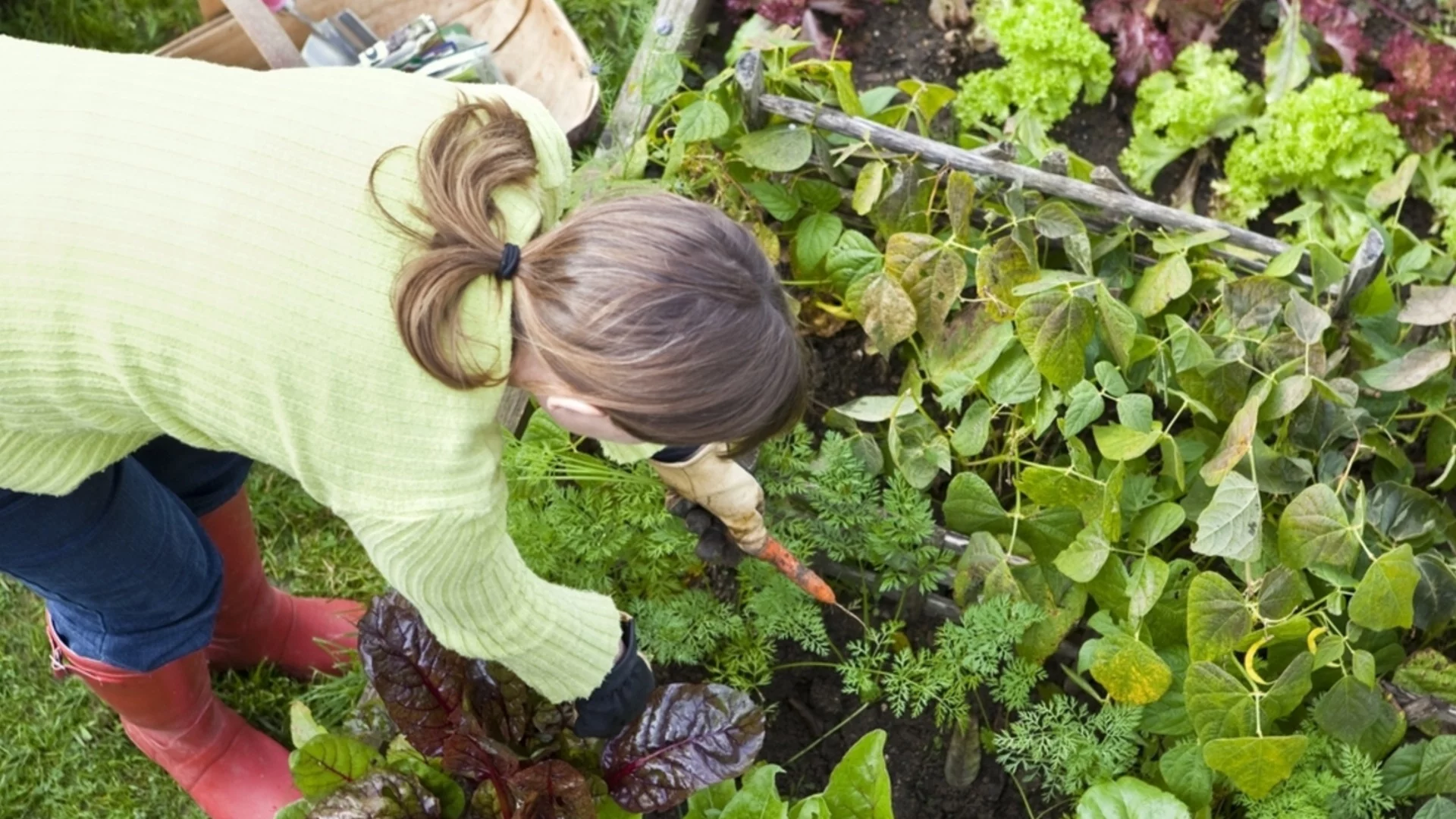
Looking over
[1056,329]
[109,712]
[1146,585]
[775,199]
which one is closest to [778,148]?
[775,199]

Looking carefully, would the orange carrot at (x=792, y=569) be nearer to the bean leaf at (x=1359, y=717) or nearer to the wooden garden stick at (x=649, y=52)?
the bean leaf at (x=1359, y=717)

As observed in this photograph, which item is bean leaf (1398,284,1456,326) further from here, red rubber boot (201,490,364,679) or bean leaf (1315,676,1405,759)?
red rubber boot (201,490,364,679)

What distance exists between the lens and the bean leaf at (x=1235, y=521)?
1768 millimetres

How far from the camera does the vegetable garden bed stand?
1.78 meters

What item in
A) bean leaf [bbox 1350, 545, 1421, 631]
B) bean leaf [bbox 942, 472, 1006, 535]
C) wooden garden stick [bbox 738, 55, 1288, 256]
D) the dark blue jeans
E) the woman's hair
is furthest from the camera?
wooden garden stick [bbox 738, 55, 1288, 256]

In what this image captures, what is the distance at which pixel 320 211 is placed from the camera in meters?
1.25

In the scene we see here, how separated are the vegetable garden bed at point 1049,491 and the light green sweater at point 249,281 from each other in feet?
2.22

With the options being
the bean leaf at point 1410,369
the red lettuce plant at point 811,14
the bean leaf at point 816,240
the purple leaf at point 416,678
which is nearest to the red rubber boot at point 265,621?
the purple leaf at point 416,678

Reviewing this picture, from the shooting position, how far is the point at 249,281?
48.5 inches

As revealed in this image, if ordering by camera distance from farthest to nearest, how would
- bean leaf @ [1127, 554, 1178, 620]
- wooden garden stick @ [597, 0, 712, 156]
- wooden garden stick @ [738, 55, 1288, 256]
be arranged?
wooden garden stick @ [597, 0, 712, 156] → wooden garden stick @ [738, 55, 1288, 256] → bean leaf @ [1127, 554, 1178, 620]

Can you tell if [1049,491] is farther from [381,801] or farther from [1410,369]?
[381,801]

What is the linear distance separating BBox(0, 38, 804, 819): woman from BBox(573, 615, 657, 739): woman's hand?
29cm

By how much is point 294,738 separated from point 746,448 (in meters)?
0.90

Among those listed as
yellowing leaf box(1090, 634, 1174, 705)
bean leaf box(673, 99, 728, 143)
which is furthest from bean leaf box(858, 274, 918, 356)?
yellowing leaf box(1090, 634, 1174, 705)
